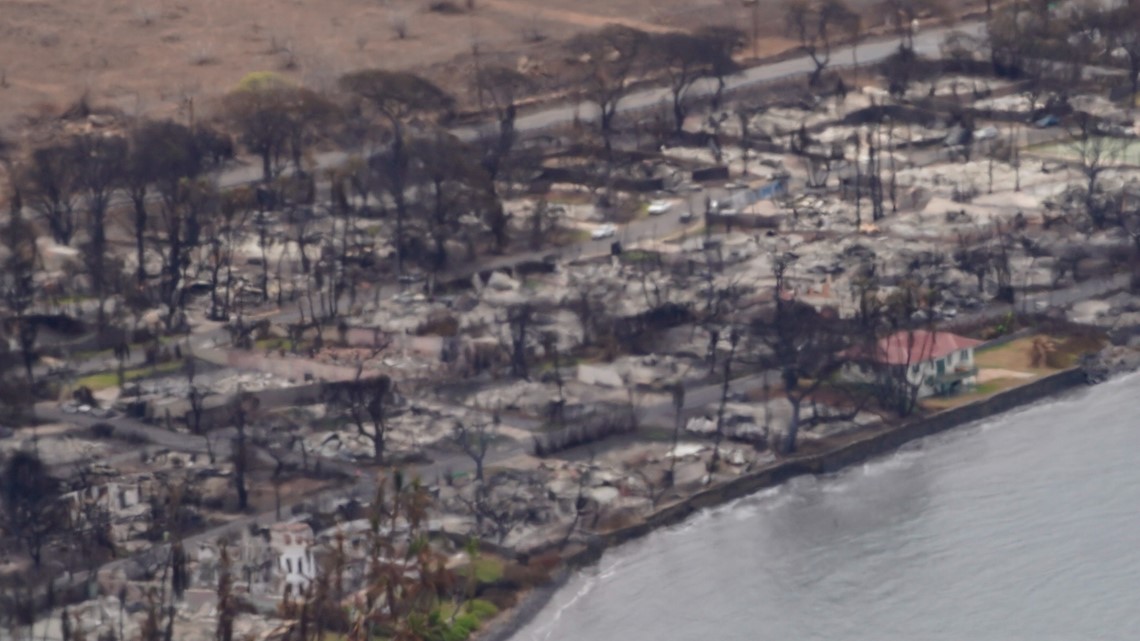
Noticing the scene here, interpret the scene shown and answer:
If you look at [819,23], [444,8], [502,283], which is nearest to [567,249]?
[502,283]

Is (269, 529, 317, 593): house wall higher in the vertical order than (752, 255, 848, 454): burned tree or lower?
lower

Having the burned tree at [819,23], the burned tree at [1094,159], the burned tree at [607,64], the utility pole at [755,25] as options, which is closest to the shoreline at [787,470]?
the burned tree at [1094,159]

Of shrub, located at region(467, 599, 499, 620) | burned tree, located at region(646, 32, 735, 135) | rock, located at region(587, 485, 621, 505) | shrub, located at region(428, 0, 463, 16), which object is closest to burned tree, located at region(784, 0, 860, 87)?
burned tree, located at region(646, 32, 735, 135)

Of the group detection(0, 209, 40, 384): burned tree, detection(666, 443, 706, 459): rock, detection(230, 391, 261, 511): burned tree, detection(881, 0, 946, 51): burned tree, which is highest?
detection(881, 0, 946, 51): burned tree

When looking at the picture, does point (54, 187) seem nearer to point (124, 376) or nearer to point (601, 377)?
point (124, 376)

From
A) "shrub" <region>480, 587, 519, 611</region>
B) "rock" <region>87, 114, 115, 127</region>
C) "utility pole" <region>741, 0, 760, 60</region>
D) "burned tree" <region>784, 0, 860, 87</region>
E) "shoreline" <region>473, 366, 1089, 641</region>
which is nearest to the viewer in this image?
"shrub" <region>480, 587, 519, 611</region>

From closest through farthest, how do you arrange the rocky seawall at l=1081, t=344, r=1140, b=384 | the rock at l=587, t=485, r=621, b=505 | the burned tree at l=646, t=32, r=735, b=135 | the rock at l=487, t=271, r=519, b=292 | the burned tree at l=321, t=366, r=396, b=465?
the rock at l=587, t=485, r=621, b=505, the burned tree at l=321, t=366, r=396, b=465, the rocky seawall at l=1081, t=344, r=1140, b=384, the rock at l=487, t=271, r=519, b=292, the burned tree at l=646, t=32, r=735, b=135

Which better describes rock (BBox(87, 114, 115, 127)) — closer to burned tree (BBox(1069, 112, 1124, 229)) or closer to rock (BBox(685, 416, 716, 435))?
burned tree (BBox(1069, 112, 1124, 229))
